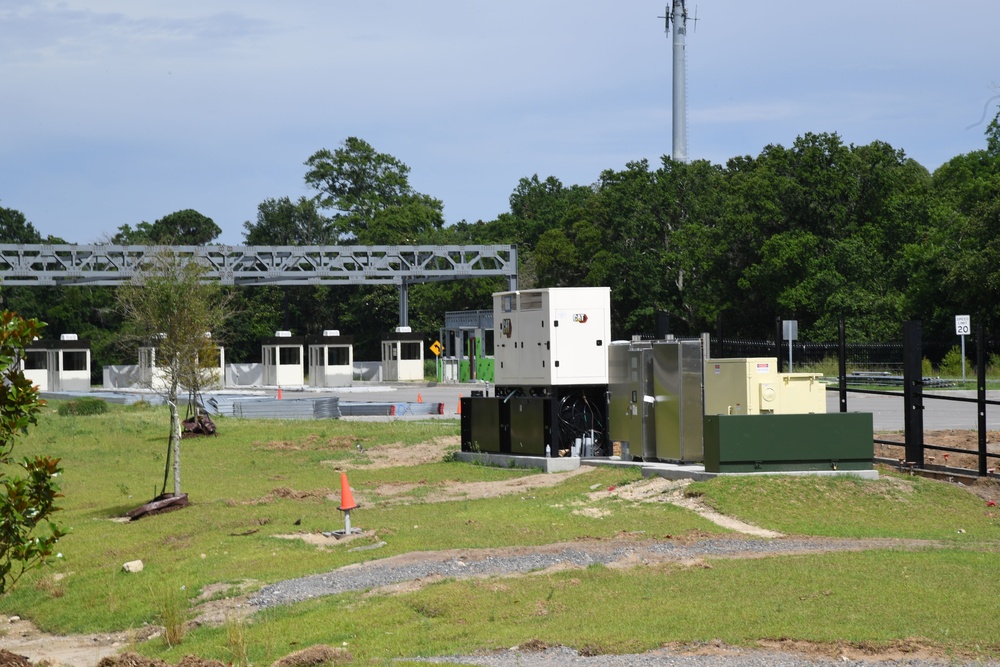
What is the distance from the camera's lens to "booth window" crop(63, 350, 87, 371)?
7088 centimetres

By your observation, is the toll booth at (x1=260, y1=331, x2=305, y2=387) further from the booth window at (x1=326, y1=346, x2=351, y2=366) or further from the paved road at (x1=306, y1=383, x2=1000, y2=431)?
the paved road at (x1=306, y1=383, x2=1000, y2=431)

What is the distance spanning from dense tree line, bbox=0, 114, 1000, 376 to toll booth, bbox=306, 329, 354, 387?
397 inches

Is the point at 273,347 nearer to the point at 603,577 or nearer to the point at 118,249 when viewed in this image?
the point at 118,249

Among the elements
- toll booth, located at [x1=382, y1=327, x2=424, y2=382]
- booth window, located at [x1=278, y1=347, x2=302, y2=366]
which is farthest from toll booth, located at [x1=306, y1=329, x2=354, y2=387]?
toll booth, located at [x1=382, y1=327, x2=424, y2=382]

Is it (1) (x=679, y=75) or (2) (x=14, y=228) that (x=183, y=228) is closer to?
(2) (x=14, y=228)

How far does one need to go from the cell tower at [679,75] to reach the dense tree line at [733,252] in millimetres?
3539

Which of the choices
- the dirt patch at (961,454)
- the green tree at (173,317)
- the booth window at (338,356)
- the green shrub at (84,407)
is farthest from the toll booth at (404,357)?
the dirt patch at (961,454)

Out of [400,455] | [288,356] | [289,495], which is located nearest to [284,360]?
[288,356]

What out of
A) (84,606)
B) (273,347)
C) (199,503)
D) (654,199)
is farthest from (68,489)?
(654,199)

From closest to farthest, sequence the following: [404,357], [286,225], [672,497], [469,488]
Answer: [672,497] < [469,488] < [404,357] < [286,225]

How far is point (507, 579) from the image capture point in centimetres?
1295

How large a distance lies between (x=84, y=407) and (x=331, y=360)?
26.2 meters

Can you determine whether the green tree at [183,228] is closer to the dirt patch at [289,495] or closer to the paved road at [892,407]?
the paved road at [892,407]

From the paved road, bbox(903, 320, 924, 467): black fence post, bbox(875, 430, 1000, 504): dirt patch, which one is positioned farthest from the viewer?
the paved road
